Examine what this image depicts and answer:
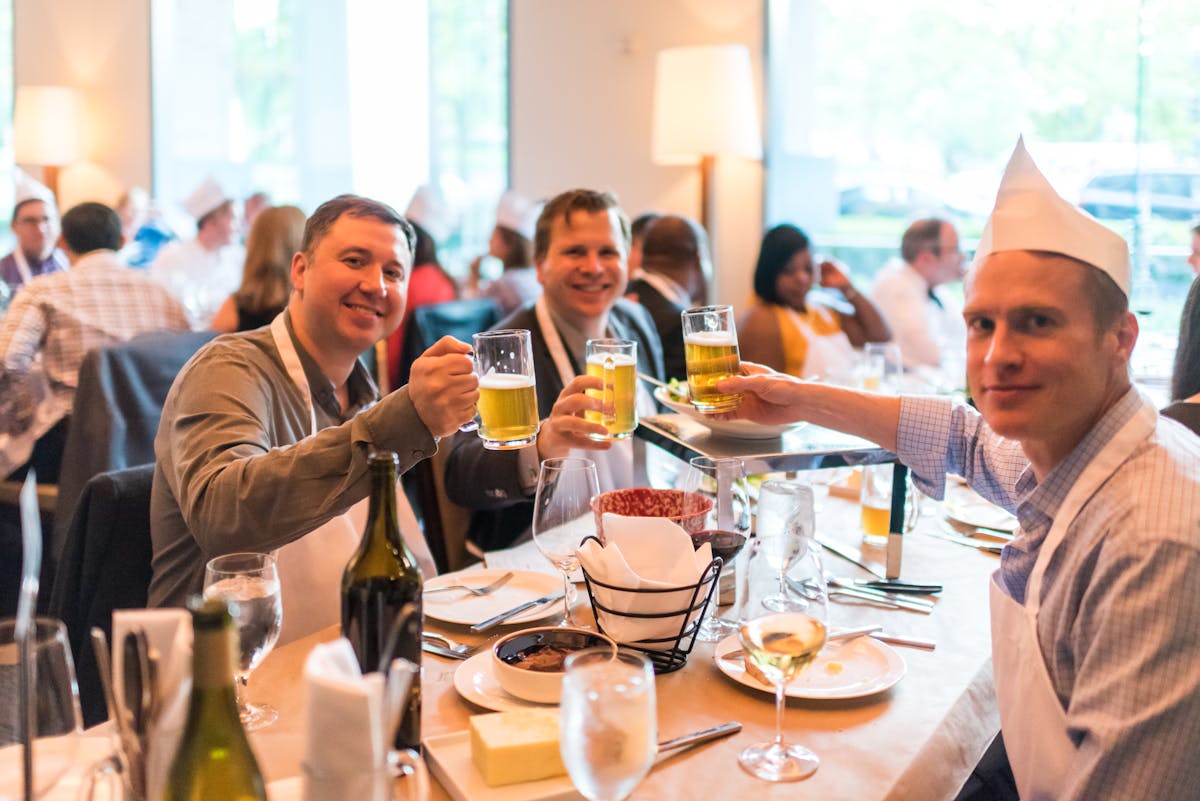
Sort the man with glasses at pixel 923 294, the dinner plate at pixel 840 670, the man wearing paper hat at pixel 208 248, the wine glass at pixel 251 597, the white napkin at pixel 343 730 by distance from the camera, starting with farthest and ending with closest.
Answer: the man wearing paper hat at pixel 208 248 → the man with glasses at pixel 923 294 → the dinner plate at pixel 840 670 → the wine glass at pixel 251 597 → the white napkin at pixel 343 730

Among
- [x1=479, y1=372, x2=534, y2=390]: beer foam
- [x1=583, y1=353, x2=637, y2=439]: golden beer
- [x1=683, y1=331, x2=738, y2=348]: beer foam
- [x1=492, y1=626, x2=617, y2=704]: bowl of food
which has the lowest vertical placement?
[x1=492, y1=626, x2=617, y2=704]: bowl of food

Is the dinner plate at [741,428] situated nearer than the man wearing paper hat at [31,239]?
Yes

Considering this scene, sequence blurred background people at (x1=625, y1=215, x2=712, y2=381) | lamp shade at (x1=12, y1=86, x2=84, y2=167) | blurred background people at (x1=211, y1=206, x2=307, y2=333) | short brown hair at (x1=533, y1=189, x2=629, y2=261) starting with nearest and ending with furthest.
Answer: short brown hair at (x1=533, y1=189, x2=629, y2=261) < blurred background people at (x1=211, y1=206, x2=307, y2=333) < blurred background people at (x1=625, y1=215, x2=712, y2=381) < lamp shade at (x1=12, y1=86, x2=84, y2=167)

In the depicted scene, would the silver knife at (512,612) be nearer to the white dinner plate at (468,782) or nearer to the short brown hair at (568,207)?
the white dinner plate at (468,782)

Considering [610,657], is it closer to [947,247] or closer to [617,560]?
[617,560]

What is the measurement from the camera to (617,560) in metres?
1.47

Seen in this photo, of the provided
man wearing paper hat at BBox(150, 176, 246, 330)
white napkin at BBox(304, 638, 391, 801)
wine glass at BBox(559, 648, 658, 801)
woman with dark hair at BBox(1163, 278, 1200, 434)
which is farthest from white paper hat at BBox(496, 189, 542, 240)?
white napkin at BBox(304, 638, 391, 801)

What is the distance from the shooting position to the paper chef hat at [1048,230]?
1.36 meters

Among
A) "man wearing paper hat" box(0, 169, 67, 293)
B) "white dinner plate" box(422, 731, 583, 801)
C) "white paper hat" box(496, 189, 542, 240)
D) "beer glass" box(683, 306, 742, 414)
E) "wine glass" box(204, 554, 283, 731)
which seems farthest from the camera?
"white paper hat" box(496, 189, 542, 240)

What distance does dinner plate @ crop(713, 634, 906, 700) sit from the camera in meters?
1.45

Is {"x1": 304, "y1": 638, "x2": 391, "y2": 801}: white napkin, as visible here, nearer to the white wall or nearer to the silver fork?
the silver fork

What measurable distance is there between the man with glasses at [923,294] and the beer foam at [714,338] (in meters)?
3.48

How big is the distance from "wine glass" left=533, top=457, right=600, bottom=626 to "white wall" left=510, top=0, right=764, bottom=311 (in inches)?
196

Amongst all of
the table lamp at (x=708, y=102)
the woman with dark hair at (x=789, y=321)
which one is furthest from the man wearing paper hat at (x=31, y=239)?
the woman with dark hair at (x=789, y=321)
